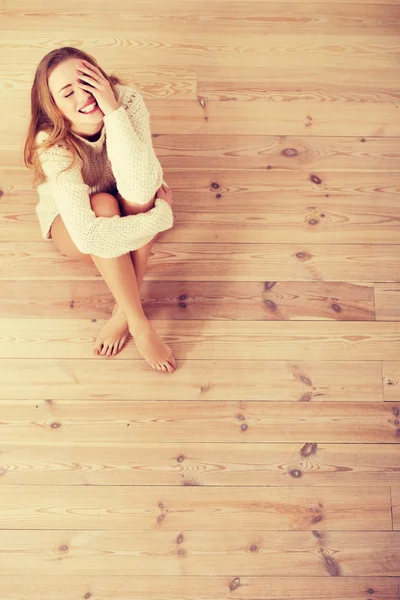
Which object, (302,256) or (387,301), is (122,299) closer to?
(302,256)

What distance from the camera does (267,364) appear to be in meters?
1.58

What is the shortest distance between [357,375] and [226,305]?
378mm

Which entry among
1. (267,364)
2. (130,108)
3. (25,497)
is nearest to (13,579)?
(25,497)

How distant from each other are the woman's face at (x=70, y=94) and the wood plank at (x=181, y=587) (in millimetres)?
1010

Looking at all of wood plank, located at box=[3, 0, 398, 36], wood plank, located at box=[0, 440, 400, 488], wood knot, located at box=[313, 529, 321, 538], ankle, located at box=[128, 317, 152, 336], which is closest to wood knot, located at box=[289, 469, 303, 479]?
wood plank, located at box=[0, 440, 400, 488]

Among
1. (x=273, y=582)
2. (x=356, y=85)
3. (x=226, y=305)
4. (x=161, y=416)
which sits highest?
(x=356, y=85)

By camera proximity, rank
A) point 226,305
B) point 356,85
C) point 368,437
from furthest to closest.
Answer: point 356,85
point 226,305
point 368,437

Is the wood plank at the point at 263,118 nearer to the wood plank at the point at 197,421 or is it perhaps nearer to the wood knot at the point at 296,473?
the wood plank at the point at 197,421

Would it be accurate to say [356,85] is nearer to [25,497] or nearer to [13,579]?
[25,497]

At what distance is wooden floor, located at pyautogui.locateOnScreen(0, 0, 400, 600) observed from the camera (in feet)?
4.73

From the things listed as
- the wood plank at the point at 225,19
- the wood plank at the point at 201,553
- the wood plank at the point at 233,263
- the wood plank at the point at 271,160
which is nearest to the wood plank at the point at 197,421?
the wood plank at the point at 201,553

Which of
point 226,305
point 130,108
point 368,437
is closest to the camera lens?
point 130,108

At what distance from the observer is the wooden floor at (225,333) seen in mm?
1441

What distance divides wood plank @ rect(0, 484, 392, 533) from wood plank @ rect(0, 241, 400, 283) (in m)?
0.54
